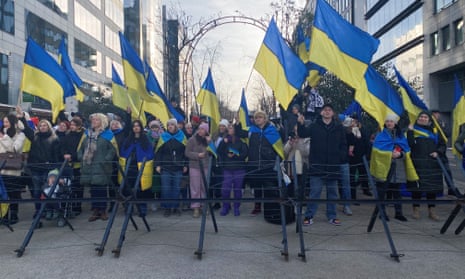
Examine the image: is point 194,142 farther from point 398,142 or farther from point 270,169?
point 398,142

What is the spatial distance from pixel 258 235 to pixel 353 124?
11.5 feet

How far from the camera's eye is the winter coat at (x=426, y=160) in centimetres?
659

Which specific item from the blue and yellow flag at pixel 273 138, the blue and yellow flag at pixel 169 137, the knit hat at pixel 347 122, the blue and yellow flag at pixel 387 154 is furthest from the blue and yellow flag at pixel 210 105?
the blue and yellow flag at pixel 387 154

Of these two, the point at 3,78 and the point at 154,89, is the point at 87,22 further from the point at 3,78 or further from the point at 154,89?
the point at 154,89

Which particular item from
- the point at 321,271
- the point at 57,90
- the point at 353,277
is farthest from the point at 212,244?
the point at 57,90

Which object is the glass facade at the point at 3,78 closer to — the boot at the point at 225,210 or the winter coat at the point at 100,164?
the winter coat at the point at 100,164

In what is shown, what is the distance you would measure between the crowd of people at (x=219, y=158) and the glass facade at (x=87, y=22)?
117ft

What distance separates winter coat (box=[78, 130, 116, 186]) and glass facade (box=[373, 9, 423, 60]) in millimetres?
32517

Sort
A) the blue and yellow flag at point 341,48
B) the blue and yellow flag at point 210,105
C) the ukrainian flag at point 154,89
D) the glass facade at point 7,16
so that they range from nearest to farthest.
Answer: the blue and yellow flag at point 341,48 < the ukrainian flag at point 154,89 < the blue and yellow flag at point 210,105 < the glass facade at point 7,16

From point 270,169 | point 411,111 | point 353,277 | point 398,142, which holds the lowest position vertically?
point 353,277

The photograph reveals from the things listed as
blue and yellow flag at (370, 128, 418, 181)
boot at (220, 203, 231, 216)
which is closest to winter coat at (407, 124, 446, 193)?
blue and yellow flag at (370, 128, 418, 181)

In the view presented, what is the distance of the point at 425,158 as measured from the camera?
6.71 meters

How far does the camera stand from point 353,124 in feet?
26.5

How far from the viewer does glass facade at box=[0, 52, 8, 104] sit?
26.0m
